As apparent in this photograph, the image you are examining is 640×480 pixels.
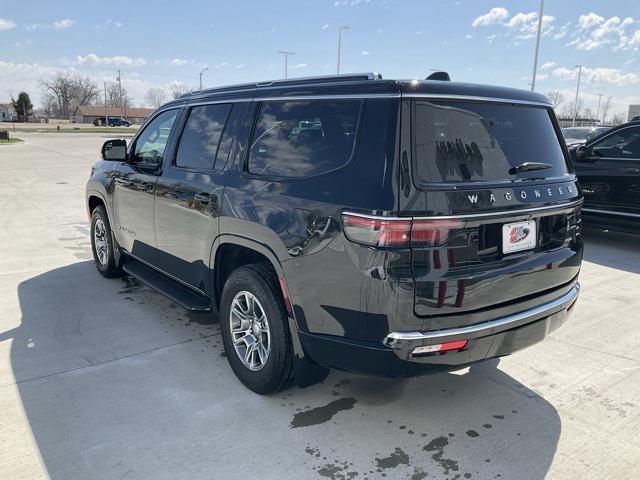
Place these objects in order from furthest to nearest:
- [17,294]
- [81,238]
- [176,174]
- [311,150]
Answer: [81,238] → [17,294] → [176,174] → [311,150]

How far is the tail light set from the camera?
2.42 metres

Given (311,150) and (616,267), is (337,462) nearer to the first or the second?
(311,150)

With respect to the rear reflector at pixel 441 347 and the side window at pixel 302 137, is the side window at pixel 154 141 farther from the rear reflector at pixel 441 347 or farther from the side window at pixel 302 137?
the rear reflector at pixel 441 347

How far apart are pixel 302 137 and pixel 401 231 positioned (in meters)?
0.94

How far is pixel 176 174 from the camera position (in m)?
4.02

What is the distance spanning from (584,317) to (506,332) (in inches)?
97.9

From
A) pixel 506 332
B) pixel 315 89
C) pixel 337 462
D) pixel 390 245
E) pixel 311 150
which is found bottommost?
pixel 337 462

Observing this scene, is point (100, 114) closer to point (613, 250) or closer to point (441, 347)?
point (613, 250)

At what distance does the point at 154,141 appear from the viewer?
15.1 feet

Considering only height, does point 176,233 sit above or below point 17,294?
above

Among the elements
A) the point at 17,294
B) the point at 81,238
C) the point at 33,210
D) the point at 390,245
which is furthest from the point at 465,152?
the point at 33,210

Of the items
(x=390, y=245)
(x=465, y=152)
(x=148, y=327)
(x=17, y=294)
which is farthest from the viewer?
(x=17, y=294)

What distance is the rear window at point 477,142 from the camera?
8.40 feet

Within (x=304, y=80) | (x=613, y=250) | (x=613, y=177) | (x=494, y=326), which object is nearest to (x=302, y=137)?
(x=304, y=80)
